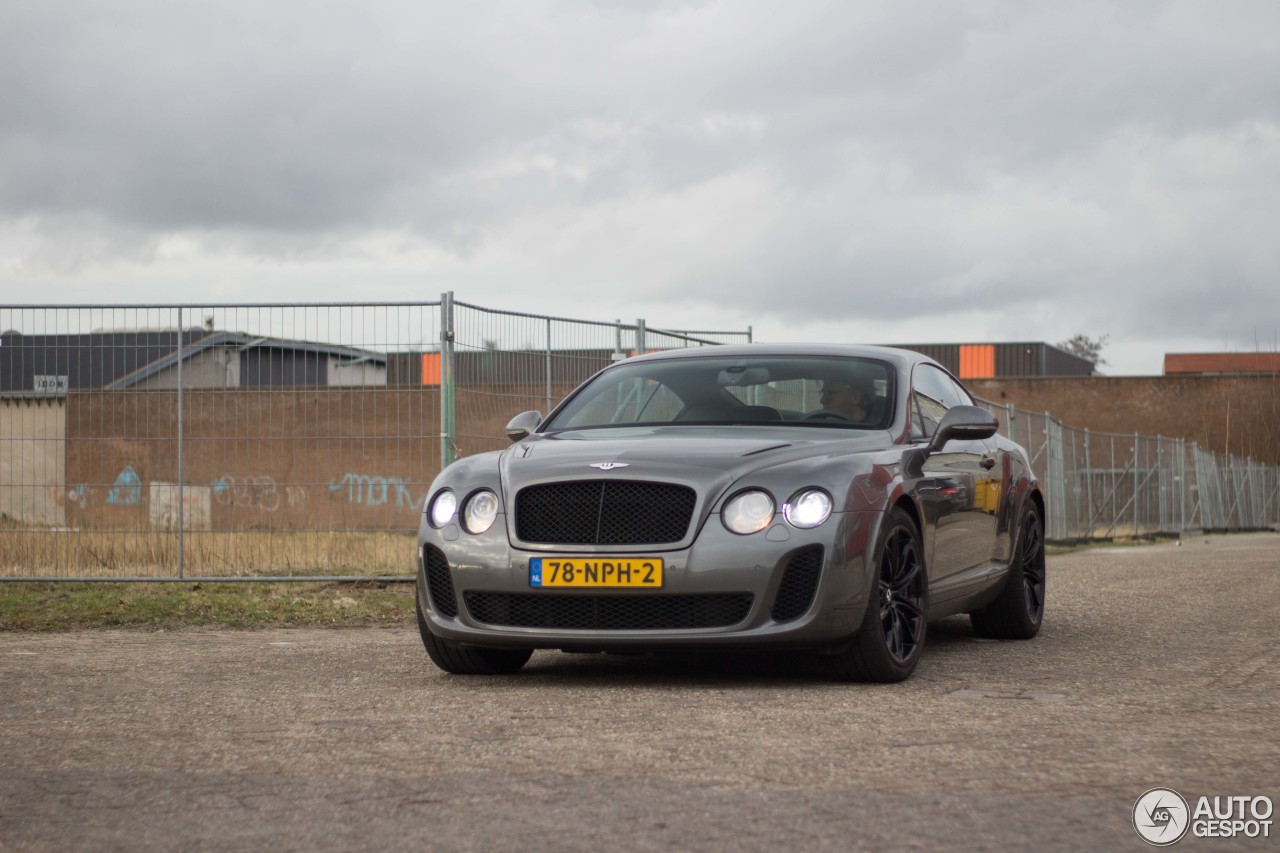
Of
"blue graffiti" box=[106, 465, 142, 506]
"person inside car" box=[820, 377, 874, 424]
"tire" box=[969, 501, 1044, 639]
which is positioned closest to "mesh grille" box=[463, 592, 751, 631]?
"person inside car" box=[820, 377, 874, 424]

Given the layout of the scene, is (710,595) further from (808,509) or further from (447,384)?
(447,384)

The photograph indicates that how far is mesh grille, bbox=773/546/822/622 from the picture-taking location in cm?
589

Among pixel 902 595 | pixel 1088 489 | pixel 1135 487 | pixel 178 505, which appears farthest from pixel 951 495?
pixel 1135 487

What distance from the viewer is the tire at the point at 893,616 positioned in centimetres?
613

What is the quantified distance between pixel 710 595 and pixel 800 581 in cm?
35

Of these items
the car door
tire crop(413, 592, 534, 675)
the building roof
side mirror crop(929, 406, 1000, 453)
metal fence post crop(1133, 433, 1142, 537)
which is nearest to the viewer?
tire crop(413, 592, 534, 675)

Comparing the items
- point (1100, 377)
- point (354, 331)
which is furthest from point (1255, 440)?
point (354, 331)

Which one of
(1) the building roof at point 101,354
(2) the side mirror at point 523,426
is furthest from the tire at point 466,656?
(1) the building roof at point 101,354

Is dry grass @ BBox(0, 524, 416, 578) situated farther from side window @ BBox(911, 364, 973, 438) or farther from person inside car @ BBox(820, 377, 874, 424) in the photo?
person inside car @ BBox(820, 377, 874, 424)

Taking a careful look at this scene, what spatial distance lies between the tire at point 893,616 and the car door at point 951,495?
10.2 inches

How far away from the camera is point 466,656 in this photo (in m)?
6.59

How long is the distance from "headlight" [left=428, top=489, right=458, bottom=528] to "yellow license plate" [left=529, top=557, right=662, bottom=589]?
1.62 ft

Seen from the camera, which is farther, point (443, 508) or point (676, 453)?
point (443, 508)

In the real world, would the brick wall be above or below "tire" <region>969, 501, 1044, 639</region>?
above
